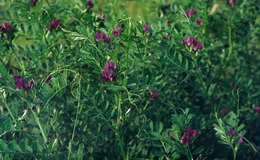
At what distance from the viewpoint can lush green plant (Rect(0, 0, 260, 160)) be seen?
1761mm

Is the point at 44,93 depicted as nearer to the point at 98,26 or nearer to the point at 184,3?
the point at 98,26

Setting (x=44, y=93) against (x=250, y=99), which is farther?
(x=250, y=99)

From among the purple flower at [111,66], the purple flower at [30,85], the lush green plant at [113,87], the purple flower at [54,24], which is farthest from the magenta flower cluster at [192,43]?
the purple flower at [30,85]

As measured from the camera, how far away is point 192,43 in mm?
2068

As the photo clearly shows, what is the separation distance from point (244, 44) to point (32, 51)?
1.44 meters

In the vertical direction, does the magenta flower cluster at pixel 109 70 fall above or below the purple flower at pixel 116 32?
below

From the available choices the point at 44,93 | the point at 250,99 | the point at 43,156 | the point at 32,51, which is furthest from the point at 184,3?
the point at 43,156

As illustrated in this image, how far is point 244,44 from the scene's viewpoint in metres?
2.71

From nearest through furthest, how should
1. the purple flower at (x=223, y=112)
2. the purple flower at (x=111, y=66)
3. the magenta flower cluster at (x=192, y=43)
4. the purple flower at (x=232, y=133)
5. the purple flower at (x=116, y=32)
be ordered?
the purple flower at (x=111, y=66), the purple flower at (x=116, y=32), the purple flower at (x=232, y=133), the magenta flower cluster at (x=192, y=43), the purple flower at (x=223, y=112)


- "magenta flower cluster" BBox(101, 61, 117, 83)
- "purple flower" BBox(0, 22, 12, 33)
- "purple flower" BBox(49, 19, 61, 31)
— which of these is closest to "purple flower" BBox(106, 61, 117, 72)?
"magenta flower cluster" BBox(101, 61, 117, 83)

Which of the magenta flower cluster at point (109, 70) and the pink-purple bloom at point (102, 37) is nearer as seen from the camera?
the magenta flower cluster at point (109, 70)

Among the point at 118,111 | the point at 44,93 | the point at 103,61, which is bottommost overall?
the point at 118,111

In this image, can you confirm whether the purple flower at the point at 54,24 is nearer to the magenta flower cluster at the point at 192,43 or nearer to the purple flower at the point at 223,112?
the magenta flower cluster at the point at 192,43

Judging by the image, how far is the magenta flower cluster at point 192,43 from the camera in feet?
6.76
